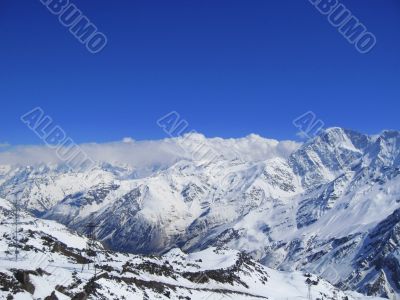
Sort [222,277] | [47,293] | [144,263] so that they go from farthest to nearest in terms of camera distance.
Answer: [222,277]
[144,263]
[47,293]

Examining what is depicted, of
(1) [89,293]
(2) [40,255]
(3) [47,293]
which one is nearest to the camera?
(3) [47,293]

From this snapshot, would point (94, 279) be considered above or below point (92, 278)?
above

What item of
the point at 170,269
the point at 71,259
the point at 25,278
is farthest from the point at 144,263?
the point at 25,278

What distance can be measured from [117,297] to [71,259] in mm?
50414

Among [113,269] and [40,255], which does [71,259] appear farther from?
[113,269]

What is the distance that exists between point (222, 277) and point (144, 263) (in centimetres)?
2864

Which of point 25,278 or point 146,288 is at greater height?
point 146,288

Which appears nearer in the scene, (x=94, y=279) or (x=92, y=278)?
(x=94, y=279)

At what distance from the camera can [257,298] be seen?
17938 centimetres

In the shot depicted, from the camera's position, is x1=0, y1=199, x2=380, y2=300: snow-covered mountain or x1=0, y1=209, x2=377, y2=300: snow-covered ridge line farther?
x1=0, y1=199, x2=380, y2=300: snow-covered mountain

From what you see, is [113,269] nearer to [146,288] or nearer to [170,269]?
[146,288]

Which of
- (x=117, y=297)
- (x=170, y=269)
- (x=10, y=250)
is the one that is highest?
(x=170, y=269)

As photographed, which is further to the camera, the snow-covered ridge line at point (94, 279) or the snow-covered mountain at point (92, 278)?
the snow-covered mountain at point (92, 278)

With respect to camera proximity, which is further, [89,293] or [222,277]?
[222,277]
